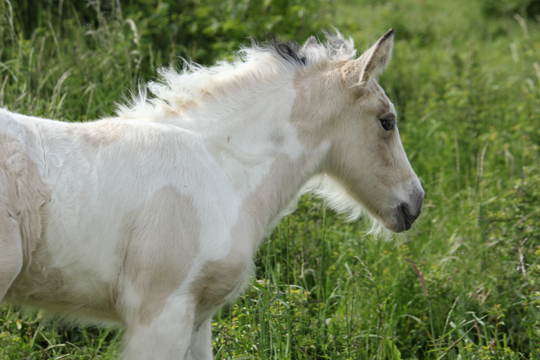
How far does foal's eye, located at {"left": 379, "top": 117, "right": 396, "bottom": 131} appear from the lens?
274 centimetres

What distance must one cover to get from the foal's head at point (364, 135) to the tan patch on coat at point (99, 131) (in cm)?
86

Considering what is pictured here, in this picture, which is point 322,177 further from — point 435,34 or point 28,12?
point 435,34

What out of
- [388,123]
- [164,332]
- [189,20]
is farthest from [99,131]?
[189,20]

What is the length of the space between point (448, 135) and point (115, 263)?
473cm

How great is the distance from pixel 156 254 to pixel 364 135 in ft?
3.97

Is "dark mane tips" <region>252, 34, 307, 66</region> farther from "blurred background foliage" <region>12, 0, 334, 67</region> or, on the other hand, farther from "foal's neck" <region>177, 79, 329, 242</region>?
"blurred background foliage" <region>12, 0, 334, 67</region>

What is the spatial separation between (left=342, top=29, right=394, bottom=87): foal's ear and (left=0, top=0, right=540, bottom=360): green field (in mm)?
938

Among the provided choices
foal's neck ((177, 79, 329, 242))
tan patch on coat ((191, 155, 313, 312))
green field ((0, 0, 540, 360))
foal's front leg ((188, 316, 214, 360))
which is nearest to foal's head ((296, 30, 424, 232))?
foal's neck ((177, 79, 329, 242))

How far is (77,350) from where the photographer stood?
3.12 meters

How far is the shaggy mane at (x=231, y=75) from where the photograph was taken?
2.57 m

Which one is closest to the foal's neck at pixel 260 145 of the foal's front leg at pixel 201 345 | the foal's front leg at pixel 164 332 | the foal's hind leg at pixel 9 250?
the foal's front leg at pixel 164 332

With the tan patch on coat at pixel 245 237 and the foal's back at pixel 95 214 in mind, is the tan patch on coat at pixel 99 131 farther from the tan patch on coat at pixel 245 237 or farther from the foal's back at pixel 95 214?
the tan patch on coat at pixel 245 237

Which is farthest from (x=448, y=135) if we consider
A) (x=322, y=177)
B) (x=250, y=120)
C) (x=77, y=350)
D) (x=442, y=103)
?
(x=77, y=350)

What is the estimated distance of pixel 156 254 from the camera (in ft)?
6.98
